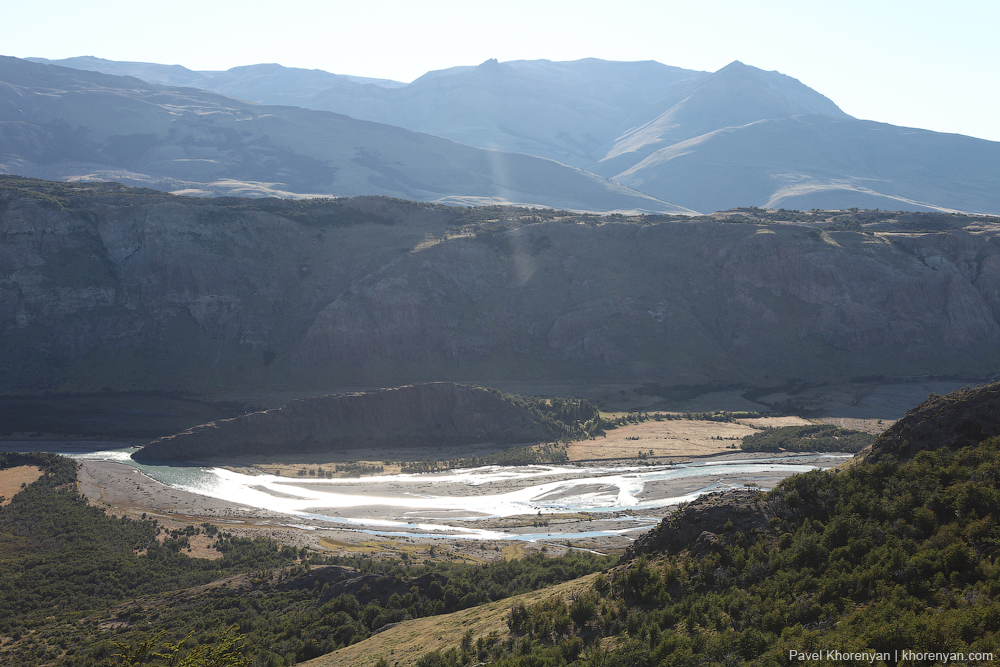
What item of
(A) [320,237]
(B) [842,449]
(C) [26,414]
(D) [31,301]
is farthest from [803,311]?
(D) [31,301]

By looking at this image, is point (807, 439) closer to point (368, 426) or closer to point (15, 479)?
point (368, 426)

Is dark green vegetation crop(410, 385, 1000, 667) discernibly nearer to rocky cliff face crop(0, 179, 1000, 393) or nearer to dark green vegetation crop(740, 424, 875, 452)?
dark green vegetation crop(740, 424, 875, 452)

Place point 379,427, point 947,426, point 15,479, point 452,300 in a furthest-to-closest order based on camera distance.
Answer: point 452,300 < point 379,427 < point 15,479 < point 947,426

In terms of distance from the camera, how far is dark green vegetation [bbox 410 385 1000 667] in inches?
543

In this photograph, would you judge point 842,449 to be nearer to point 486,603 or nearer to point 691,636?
point 486,603

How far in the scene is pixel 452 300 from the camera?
114m

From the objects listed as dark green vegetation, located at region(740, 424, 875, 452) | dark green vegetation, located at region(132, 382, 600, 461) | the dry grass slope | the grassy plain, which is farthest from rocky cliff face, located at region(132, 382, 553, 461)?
the dry grass slope

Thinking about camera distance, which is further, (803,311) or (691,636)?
(803,311)

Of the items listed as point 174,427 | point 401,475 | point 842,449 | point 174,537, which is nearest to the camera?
point 174,537

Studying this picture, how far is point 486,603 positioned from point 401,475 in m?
37.5

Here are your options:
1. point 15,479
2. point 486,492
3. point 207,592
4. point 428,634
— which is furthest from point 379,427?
point 428,634

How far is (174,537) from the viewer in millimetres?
46844

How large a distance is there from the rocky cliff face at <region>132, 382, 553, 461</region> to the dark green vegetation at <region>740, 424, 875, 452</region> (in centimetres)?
2455

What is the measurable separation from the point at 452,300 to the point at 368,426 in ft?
136
